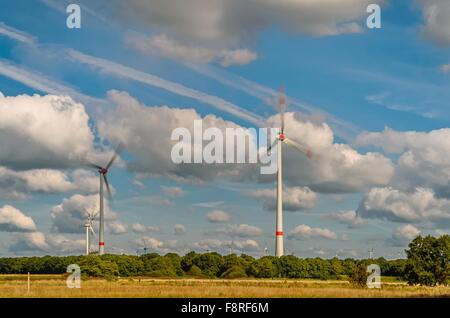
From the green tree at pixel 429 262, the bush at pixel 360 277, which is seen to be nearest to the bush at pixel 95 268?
the green tree at pixel 429 262

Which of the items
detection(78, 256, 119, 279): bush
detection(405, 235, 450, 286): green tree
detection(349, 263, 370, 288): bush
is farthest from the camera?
detection(78, 256, 119, 279): bush

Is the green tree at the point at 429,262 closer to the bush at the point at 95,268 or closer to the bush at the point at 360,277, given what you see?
the bush at the point at 360,277

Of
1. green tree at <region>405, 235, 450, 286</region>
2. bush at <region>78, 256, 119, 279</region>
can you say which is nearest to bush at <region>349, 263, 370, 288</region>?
green tree at <region>405, 235, 450, 286</region>

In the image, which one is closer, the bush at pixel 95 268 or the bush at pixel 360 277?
the bush at pixel 360 277

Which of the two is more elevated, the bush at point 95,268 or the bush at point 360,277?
the bush at point 360,277

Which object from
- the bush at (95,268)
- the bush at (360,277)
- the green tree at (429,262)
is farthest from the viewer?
the bush at (95,268)

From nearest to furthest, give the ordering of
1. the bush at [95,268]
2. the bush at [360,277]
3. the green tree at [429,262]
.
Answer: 1. the bush at [360,277]
2. the green tree at [429,262]
3. the bush at [95,268]

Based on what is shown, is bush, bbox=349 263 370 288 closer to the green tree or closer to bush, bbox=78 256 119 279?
the green tree

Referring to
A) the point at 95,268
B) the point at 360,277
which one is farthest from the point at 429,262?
the point at 95,268
